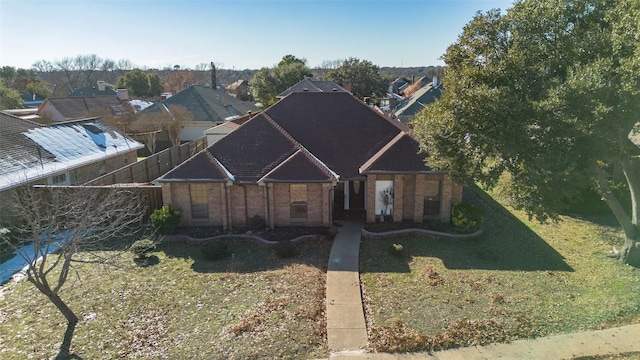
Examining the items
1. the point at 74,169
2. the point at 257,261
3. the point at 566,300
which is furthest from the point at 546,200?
the point at 74,169

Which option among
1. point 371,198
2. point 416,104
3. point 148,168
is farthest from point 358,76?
point 371,198

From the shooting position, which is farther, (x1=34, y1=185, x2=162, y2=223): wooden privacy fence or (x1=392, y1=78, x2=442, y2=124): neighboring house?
(x1=392, y1=78, x2=442, y2=124): neighboring house

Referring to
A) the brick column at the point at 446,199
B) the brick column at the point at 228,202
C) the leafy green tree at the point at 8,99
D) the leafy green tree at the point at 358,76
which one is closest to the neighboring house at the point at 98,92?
the leafy green tree at the point at 8,99

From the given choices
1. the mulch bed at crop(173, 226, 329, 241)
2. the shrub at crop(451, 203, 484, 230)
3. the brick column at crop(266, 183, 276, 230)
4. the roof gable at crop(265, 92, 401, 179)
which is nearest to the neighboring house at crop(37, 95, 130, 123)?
the roof gable at crop(265, 92, 401, 179)

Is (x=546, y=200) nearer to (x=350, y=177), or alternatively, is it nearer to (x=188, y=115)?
(x=350, y=177)

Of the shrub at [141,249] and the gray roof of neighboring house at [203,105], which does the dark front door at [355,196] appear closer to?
the shrub at [141,249]

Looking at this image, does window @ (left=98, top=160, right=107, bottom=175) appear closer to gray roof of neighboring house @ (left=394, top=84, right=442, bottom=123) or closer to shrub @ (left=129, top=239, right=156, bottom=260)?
shrub @ (left=129, top=239, right=156, bottom=260)
